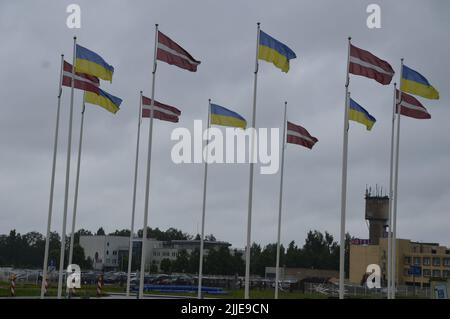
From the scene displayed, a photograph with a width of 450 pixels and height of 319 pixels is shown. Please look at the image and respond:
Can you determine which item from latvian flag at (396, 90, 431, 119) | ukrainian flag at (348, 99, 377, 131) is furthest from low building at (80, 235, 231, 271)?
latvian flag at (396, 90, 431, 119)

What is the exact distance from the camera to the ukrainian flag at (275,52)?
2909 centimetres

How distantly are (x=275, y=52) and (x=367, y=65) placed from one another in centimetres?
376

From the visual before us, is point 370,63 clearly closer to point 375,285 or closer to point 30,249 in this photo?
point 375,285

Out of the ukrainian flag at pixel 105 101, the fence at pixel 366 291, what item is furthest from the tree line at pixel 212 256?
the ukrainian flag at pixel 105 101

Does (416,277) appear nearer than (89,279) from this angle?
No

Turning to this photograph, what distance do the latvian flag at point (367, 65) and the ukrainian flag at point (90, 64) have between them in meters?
10.2

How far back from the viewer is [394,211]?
32.1 metres

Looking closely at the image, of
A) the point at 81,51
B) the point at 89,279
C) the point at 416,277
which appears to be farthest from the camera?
the point at 416,277

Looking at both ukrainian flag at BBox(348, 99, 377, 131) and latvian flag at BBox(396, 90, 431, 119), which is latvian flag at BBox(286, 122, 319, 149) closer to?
ukrainian flag at BBox(348, 99, 377, 131)

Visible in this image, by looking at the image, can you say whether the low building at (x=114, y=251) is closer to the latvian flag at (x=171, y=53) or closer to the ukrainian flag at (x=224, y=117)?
the ukrainian flag at (x=224, y=117)

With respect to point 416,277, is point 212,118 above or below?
above

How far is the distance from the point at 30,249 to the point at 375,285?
91.1 metres

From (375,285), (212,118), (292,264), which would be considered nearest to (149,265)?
(292,264)

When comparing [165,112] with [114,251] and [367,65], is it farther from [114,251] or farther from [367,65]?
[114,251]
